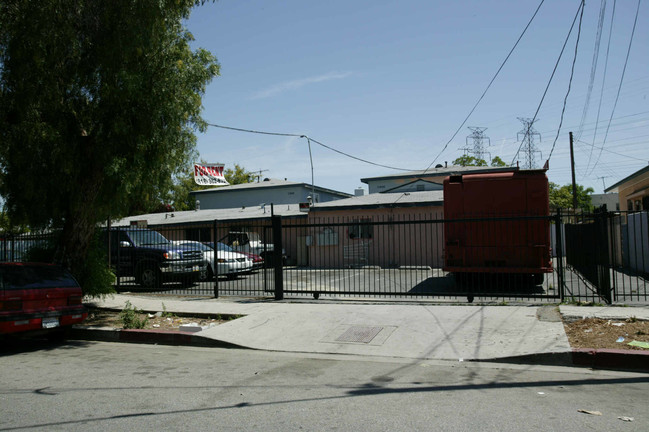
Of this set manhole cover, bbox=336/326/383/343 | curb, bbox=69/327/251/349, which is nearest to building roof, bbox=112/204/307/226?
curb, bbox=69/327/251/349

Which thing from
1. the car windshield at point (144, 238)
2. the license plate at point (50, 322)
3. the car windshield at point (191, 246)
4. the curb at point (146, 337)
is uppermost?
the car windshield at point (144, 238)

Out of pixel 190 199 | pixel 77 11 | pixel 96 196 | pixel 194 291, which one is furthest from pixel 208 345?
pixel 190 199

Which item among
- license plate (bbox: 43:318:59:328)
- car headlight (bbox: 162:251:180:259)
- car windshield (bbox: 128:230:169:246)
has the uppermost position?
car windshield (bbox: 128:230:169:246)

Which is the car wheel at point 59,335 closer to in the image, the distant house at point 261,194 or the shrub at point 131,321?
the shrub at point 131,321

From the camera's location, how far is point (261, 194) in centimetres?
4619

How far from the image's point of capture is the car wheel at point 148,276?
15414mm

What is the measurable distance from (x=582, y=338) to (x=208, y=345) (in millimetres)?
6200

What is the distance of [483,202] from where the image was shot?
1363 cm

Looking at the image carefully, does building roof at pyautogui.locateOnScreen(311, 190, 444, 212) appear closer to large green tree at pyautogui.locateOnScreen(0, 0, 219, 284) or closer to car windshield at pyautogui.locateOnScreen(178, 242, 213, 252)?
car windshield at pyautogui.locateOnScreen(178, 242, 213, 252)

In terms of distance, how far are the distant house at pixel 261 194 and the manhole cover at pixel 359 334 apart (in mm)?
34937

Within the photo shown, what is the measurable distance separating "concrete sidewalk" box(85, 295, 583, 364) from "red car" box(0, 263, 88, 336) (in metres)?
2.40

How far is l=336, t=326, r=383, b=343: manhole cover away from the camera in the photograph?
29.4 ft

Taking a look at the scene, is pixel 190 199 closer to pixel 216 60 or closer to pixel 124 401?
pixel 216 60

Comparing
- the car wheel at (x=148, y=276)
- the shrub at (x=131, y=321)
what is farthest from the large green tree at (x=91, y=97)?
the car wheel at (x=148, y=276)
